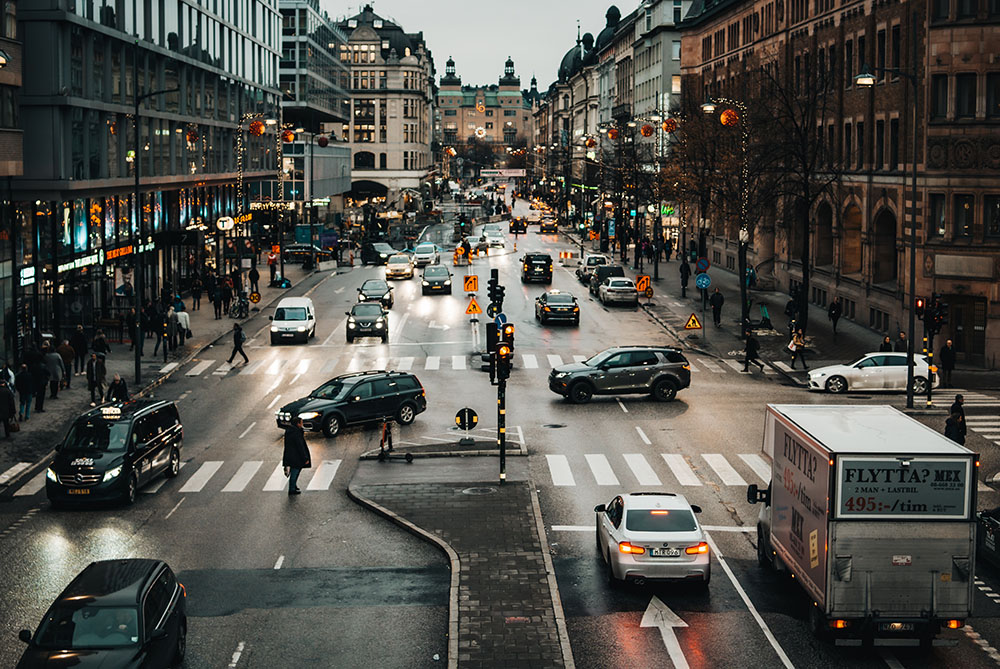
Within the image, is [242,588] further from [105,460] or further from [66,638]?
[105,460]

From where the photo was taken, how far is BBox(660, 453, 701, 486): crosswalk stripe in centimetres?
2908

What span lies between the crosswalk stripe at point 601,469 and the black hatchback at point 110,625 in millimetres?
13533

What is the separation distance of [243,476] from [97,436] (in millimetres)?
3730

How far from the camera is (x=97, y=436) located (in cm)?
2758

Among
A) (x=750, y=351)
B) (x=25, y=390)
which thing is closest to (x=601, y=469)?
(x=25, y=390)

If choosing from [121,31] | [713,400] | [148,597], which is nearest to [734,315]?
[713,400]

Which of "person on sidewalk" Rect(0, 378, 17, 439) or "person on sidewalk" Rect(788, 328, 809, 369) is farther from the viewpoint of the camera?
"person on sidewalk" Rect(788, 328, 809, 369)

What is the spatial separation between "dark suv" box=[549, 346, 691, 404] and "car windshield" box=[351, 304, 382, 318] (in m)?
15.7

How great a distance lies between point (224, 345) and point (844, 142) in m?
29.9

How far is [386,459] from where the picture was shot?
3119 cm

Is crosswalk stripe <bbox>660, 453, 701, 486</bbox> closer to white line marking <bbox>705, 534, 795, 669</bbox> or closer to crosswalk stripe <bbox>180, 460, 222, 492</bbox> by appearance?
white line marking <bbox>705, 534, 795, 669</bbox>

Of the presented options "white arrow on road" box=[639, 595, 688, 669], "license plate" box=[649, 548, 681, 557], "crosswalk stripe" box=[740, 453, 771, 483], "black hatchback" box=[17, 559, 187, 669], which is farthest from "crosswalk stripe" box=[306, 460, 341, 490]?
"black hatchback" box=[17, 559, 187, 669]

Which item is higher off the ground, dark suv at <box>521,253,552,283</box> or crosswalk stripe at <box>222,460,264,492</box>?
dark suv at <box>521,253,552,283</box>

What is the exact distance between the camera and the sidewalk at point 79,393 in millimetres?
31906
